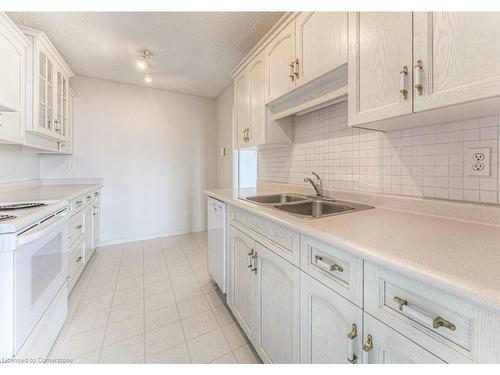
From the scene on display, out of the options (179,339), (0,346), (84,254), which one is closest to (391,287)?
(179,339)

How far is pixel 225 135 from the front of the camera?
349 centimetres

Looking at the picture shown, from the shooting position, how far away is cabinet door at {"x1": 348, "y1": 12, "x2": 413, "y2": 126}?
2.76ft

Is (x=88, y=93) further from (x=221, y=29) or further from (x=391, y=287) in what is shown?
(x=391, y=287)

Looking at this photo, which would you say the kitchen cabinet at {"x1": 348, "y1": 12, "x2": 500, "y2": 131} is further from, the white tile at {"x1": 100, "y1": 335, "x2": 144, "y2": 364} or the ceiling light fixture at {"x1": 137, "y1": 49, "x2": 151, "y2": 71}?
the ceiling light fixture at {"x1": 137, "y1": 49, "x2": 151, "y2": 71}

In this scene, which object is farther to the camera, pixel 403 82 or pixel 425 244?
pixel 403 82

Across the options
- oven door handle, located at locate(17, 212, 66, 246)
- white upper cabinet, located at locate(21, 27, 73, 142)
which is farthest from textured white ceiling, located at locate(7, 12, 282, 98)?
oven door handle, located at locate(17, 212, 66, 246)

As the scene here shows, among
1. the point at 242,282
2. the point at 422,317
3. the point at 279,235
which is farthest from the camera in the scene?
the point at 242,282

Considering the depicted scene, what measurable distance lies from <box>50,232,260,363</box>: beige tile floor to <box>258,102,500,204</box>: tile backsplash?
1.23 m

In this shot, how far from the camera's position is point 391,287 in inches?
22.5

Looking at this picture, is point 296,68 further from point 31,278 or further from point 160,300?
point 160,300

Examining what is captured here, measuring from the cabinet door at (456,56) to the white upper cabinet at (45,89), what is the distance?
250cm

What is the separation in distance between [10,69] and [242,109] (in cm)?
170

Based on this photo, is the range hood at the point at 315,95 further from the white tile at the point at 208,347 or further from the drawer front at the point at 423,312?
the white tile at the point at 208,347

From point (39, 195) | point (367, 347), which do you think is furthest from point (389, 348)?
point (39, 195)
